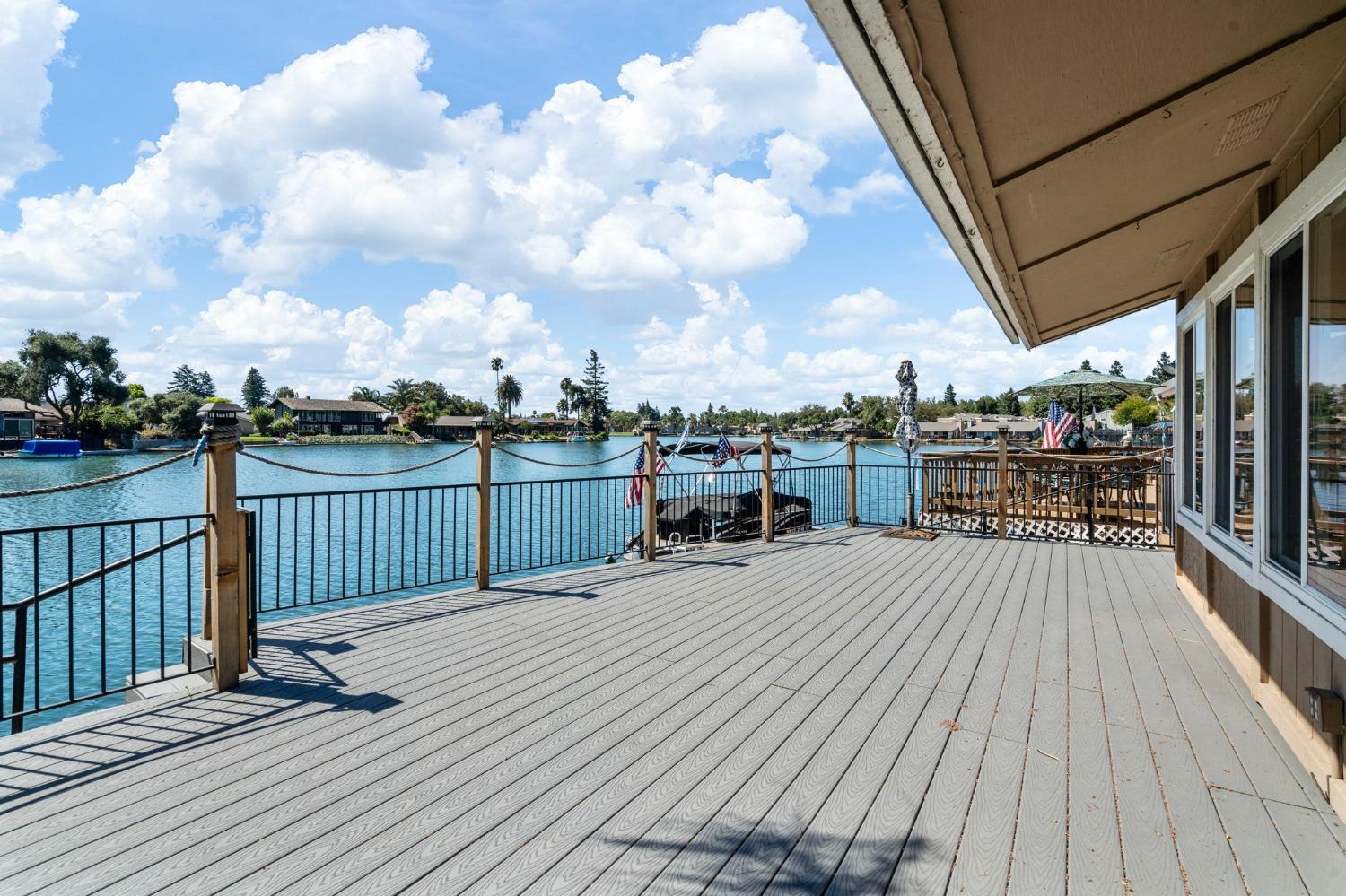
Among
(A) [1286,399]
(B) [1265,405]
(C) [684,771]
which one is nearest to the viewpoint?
(C) [684,771]

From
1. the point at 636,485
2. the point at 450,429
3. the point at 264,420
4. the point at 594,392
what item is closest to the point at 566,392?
the point at 594,392

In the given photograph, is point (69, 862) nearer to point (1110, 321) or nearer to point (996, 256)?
point (996, 256)

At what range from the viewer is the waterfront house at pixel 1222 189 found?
1.50 meters

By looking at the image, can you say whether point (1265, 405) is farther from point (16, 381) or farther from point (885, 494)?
point (16, 381)

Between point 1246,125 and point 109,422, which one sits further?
point 109,422

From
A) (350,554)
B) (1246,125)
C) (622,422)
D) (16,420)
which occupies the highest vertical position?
(622,422)

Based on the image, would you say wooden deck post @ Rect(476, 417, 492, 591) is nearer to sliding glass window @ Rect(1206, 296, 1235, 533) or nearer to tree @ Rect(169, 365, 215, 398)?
sliding glass window @ Rect(1206, 296, 1235, 533)

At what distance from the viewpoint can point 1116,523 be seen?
289 inches

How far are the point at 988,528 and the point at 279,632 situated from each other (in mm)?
8081

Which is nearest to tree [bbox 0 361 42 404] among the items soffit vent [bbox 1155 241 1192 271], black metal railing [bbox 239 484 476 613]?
black metal railing [bbox 239 484 476 613]

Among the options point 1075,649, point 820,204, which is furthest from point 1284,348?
point 820,204

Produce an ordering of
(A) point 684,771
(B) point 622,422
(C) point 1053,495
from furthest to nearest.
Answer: (B) point 622,422
(C) point 1053,495
(A) point 684,771

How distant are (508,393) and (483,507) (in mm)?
86195

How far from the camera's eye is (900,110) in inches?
64.6
